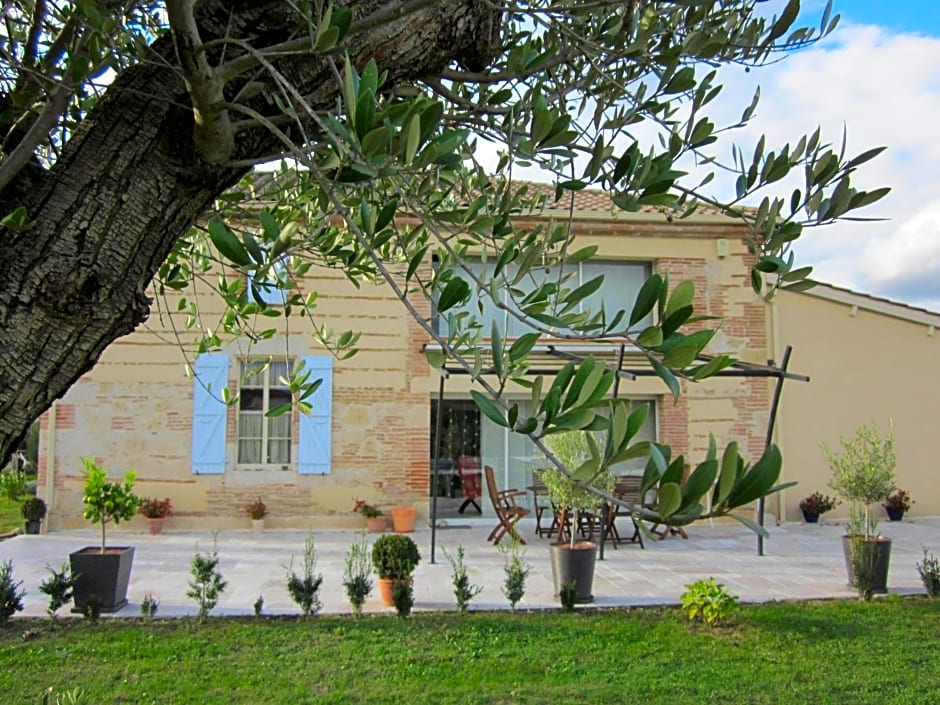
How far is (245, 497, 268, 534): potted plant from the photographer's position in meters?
11.8

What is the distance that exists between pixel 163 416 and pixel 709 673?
372 inches

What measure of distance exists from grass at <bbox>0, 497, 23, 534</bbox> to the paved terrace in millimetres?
1708

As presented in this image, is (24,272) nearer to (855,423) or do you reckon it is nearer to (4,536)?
(4,536)

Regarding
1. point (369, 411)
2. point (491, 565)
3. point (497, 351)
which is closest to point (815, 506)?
point (491, 565)

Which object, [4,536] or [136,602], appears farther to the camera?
[4,536]

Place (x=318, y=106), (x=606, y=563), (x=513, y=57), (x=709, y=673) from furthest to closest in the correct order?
(x=606, y=563)
(x=709, y=673)
(x=513, y=57)
(x=318, y=106)

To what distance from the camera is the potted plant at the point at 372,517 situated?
39.2 ft

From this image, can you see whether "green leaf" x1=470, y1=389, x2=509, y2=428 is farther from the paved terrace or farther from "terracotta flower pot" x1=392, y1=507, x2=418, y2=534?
"terracotta flower pot" x1=392, y1=507, x2=418, y2=534

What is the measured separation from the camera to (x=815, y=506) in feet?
42.2

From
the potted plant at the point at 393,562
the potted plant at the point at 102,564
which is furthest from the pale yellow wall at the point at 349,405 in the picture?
the potted plant at the point at 393,562

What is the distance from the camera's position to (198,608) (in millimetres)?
6945

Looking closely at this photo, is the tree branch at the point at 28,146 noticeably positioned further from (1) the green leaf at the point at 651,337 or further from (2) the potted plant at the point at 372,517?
(2) the potted plant at the point at 372,517

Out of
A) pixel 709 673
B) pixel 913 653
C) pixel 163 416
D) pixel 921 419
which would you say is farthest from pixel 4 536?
pixel 921 419

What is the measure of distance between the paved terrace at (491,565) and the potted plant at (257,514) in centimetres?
30
